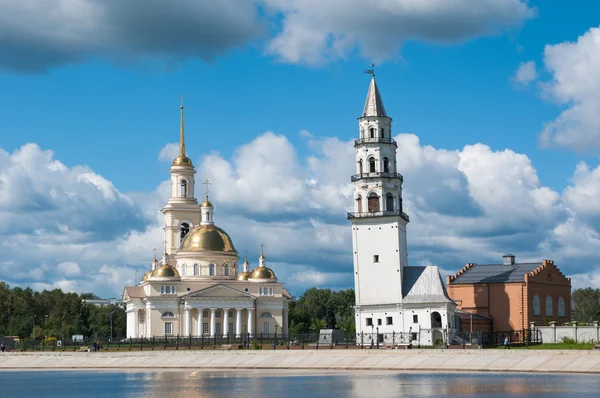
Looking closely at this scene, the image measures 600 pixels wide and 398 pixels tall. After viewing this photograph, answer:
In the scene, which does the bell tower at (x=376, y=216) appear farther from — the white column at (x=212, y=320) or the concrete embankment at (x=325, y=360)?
the white column at (x=212, y=320)

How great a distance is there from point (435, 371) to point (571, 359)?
8166 millimetres

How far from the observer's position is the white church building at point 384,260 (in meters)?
86.7

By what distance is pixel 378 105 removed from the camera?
303ft

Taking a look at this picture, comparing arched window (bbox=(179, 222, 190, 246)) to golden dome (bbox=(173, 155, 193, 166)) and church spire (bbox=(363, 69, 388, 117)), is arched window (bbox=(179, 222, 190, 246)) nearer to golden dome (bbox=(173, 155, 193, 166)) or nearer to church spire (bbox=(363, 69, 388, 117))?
golden dome (bbox=(173, 155, 193, 166))

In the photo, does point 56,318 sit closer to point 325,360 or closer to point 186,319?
point 186,319

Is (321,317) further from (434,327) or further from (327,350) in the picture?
(327,350)

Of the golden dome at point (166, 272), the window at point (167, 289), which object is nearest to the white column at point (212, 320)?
the window at point (167, 289)

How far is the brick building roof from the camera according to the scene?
95.2 metres

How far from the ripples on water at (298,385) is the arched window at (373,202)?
2589cm

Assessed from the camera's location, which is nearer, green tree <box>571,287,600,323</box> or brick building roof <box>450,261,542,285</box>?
brick building roof <box>450,261,542,285</box>

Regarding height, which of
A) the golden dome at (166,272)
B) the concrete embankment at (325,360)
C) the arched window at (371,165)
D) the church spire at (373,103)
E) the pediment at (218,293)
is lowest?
the concrete embankment at (325,360)

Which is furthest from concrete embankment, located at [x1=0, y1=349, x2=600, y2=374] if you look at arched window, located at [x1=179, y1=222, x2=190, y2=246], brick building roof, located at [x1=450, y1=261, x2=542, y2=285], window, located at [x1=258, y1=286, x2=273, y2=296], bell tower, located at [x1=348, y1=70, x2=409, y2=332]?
arched window, located at [x1=179, y1=222, x2=190, y2=246]

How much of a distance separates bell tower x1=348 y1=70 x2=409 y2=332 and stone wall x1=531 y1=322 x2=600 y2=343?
1265cm

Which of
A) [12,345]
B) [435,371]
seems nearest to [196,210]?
[12,345]
